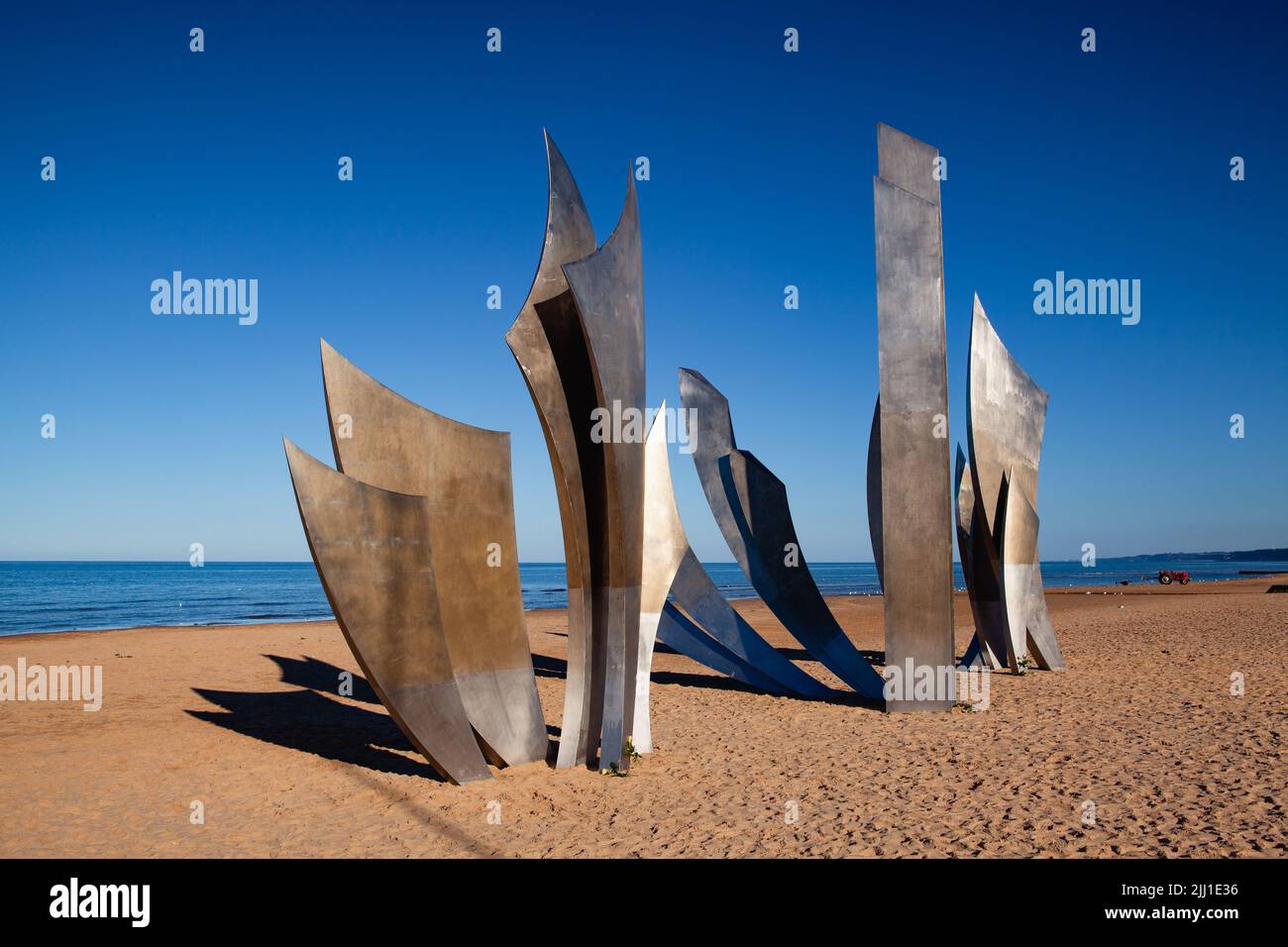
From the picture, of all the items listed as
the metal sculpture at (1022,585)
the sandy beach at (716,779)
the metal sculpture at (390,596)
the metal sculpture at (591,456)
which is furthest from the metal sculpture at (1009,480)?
the metal sculpture at (390,596)

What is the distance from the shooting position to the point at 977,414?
488 inches

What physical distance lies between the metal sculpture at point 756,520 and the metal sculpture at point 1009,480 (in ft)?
8.88

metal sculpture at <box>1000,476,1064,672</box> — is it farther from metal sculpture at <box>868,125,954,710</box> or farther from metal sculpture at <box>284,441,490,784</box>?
metal sculpture at <box>284,441,490,784</box>

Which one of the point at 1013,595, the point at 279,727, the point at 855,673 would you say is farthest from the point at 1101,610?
the point at 279,727

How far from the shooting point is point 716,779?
7711 millimetres

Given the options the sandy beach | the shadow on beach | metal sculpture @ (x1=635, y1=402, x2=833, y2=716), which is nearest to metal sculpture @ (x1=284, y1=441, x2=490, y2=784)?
the sandy beach

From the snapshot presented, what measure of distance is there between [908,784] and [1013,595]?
256 inches

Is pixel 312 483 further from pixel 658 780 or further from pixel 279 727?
pixel 279 727

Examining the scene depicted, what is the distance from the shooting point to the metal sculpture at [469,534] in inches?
294

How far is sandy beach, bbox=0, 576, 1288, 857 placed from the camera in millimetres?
5969

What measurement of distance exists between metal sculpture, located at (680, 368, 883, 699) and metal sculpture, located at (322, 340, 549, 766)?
4.85 m

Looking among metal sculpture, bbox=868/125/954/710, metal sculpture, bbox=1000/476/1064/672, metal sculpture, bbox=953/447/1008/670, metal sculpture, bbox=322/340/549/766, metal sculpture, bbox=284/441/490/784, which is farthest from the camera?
metal sculpture, bbox=953/447/1008/670

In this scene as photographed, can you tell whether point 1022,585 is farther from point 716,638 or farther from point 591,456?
point 591,456
